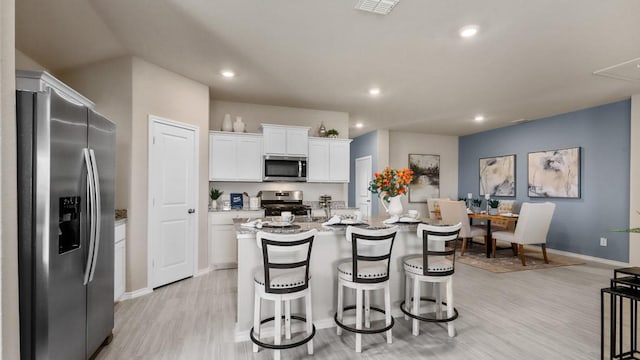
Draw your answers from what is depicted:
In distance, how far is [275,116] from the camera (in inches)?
222

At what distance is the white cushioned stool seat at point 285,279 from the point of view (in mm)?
2252

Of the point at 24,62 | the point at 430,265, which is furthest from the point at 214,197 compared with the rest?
the point at 430,265

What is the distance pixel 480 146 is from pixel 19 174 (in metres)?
8.41

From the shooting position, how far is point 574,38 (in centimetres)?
297

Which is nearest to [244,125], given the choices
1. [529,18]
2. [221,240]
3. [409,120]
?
[221,240]

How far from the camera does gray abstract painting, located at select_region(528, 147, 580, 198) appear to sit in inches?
226

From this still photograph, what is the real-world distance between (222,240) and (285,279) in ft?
9.02

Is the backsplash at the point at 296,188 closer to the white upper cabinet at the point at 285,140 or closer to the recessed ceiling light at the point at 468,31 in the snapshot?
the white upper cabinet at the point at 285,140

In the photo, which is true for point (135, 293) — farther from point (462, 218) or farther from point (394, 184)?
point (462, 218)

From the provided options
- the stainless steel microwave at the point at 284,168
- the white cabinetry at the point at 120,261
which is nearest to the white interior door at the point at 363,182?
the stainless steel microwave at the point at 284,168

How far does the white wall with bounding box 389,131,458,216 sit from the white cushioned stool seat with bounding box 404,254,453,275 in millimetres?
5342

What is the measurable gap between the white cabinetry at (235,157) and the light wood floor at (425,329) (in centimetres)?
170

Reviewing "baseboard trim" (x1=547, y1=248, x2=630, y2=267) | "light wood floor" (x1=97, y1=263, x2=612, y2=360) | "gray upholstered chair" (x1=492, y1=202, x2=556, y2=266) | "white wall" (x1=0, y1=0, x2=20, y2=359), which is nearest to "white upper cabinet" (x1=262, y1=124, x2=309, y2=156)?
"light wood floor" (x1=97, y1=263, x2=612, y2=360)

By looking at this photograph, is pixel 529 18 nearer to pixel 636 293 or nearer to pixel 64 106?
pixel 636 293
